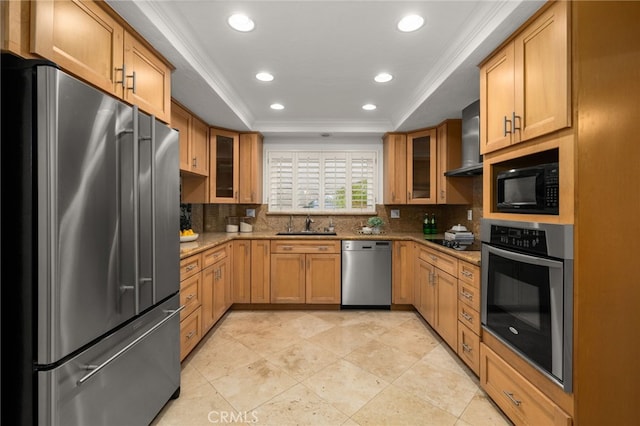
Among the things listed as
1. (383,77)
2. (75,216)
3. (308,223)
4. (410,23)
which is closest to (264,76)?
(383,77)

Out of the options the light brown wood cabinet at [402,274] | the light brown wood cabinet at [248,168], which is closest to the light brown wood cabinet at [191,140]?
the light brown wood cabinet at [248,168]

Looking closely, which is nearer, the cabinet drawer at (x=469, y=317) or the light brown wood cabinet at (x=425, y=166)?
the cabinet drawer at (x=469, y=317)

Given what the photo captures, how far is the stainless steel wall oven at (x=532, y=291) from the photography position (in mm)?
1294

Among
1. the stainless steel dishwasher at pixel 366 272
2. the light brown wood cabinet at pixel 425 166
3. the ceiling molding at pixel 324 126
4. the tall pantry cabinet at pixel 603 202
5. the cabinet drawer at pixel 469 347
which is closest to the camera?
the tall pantry cabinet at pixel 603 202

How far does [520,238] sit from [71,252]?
2.14 m

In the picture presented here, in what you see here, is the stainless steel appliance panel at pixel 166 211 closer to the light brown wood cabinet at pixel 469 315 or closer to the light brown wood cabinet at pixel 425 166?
the light brown wood cabinet at pixel 469 315

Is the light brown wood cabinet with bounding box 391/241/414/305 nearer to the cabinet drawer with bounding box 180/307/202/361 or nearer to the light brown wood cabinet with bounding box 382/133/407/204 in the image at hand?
the light brown wood cabinet with bounding box 382/133/407/204

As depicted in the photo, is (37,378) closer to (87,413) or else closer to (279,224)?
(87,413)

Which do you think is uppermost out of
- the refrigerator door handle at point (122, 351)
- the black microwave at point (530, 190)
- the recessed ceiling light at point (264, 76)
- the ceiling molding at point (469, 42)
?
the recessed ceiling light at point (264, 76)

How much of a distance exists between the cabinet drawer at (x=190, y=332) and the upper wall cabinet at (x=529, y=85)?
2.61 metres

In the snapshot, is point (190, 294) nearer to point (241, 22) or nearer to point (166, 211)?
point (166, 211)

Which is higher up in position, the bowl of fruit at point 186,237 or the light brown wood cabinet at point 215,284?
the bowl of fruit at point 186,237

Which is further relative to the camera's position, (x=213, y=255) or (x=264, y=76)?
(x=213, y=255)

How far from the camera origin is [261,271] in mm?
3545
